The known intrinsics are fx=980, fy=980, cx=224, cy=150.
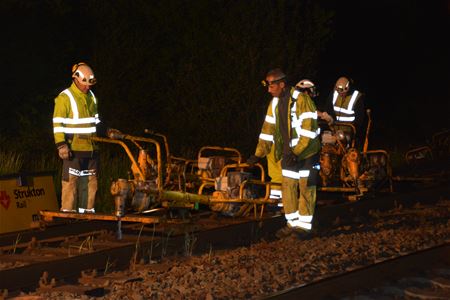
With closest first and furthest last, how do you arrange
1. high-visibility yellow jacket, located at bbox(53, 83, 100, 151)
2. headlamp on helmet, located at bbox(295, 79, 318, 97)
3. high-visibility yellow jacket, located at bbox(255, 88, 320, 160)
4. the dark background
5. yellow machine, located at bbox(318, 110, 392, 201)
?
high-visibility yellow jacket, located at bbox(255, 88, 320, 160) → high-visibility yellow jacket, located at bbox(53, 83, 100, 151) → headlamp on helmet, located at bbox(295, 79, 318, 97) → yellow machine, located at bbox(318, 110, 392, 201) → the dark background

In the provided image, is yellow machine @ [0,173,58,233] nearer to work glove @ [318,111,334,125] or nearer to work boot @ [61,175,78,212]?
work boot @ [61,175,78,212]

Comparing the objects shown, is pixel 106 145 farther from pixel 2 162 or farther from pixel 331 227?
pixel 331 227

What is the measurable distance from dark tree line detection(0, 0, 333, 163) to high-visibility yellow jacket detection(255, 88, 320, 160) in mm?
7065

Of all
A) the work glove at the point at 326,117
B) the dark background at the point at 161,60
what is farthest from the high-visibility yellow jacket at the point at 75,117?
the dark background at the point at 161,60

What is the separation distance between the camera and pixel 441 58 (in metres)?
40.5

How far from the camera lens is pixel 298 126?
11.8m

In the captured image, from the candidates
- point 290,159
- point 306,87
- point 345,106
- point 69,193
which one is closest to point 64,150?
point 69,193

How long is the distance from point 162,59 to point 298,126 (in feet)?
29.5

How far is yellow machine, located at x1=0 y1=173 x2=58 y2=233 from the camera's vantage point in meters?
12.8

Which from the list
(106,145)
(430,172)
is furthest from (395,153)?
(106,145)

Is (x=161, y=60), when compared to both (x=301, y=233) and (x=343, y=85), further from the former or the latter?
(x=301, y=233)

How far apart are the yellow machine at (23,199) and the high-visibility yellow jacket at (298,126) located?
307 centimetres

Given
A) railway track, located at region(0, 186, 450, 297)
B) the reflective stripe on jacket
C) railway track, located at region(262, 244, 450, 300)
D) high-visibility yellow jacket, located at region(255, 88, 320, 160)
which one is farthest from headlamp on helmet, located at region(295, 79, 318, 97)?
railway track, located at region(262, 244, 450, 300)

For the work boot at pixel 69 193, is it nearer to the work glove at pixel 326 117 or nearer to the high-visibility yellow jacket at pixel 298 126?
the high-visibility yellow jacket at pixel 298 126
